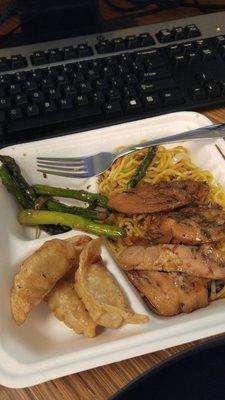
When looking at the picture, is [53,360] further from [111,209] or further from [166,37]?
[166,37]

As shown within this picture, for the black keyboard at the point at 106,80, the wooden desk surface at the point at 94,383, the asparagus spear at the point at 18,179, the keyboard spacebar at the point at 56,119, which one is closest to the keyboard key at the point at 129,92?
the black keyboard at the point at 106,80

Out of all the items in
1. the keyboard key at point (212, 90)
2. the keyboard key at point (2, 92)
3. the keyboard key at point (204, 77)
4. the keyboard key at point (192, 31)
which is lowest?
the keyboard key at point (212, 90)

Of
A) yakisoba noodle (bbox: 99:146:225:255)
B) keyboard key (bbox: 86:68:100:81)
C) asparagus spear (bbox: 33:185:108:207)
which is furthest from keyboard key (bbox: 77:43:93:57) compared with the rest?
asparagus spear (bbox: 33:185:108:207)

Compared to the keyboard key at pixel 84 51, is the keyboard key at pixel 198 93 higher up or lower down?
lower down

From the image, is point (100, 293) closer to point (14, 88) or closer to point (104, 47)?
point (14, 88)

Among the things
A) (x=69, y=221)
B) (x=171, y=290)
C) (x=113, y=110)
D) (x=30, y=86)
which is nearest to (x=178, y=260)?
(x=171, y=290)

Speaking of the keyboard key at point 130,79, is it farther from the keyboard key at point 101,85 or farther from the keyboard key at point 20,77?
the keyboard key at point 20,77

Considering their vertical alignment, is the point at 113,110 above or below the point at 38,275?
above
